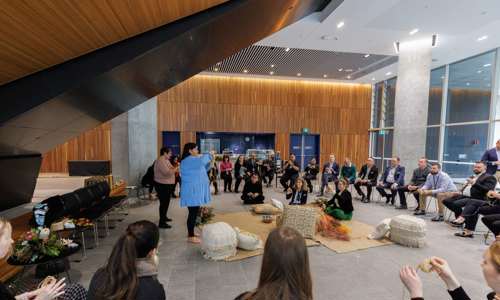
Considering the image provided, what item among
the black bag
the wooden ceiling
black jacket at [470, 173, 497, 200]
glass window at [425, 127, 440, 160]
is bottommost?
the black bag

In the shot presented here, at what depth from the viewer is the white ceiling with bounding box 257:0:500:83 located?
5.93m

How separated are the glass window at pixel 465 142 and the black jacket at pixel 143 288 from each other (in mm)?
11404

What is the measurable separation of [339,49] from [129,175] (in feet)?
27.0

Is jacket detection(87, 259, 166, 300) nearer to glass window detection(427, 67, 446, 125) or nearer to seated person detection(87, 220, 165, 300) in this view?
seated person detection(87, 220, 165, 300)

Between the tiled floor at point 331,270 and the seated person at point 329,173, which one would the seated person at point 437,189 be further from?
the seated person at point 329,173

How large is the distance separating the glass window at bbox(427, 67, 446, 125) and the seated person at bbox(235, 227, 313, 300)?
12.3 metres

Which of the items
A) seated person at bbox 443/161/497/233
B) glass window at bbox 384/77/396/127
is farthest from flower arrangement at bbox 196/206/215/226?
glass window at bbox 384/77/396/127

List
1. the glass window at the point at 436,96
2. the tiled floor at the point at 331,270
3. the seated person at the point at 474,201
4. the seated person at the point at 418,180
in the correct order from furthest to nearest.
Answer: the glass window at the point at 436,96
the seated person at the point at 418,180
the seated person at the point at 474,201
the tiled floor at the point at 331,270

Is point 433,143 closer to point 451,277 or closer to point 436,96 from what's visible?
point 436,96

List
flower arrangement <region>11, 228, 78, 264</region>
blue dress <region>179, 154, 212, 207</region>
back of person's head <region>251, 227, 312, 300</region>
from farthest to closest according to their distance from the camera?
blue dress <region>179, 154, 212, 207</region>, flower arrangement <region>11, 228, 78, 264</region>, back of person's head <region>251, 227, 312, 300</region>

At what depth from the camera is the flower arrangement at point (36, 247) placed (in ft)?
8.22

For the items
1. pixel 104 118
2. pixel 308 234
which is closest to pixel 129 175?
pixel 104 118

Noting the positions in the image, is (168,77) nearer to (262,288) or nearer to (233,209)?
(233,209)

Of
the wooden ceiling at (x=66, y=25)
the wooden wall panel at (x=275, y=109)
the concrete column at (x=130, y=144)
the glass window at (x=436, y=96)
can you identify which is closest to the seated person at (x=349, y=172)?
the glass window at (x=436, y=96)
